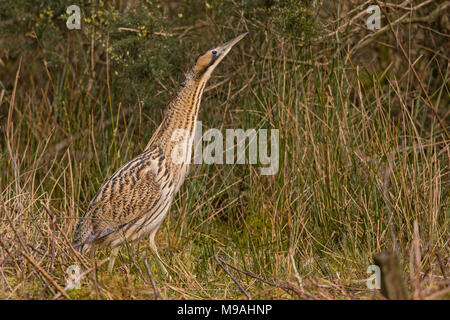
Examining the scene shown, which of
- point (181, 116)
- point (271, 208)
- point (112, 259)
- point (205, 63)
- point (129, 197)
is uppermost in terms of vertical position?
point (205, 63)

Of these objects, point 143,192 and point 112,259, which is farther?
point 143,192

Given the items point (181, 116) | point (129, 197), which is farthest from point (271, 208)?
point (129, 197)

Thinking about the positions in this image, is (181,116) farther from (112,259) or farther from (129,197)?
(112,259)

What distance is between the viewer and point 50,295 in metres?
2.74

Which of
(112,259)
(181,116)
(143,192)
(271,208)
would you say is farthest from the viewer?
(271,208)

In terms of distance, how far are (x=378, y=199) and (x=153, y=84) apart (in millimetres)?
2010

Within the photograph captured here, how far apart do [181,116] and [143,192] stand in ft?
1.63

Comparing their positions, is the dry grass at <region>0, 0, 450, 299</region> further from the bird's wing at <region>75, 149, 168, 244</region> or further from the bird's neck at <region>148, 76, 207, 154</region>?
the bird's neck at <region>148, 76, 207, 154</region>

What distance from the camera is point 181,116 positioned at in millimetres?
3844

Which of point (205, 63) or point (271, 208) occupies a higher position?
point (205, 63)

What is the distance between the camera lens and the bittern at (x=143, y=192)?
3604 mm

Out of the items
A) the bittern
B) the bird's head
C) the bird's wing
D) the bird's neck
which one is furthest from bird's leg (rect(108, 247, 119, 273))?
the bird's head
